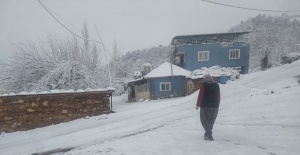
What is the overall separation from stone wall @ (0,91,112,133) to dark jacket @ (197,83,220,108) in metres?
6.78

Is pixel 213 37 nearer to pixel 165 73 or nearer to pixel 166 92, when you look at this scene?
pixel 165 73

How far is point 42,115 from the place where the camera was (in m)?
11.6

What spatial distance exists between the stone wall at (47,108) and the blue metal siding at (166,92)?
23.0 m

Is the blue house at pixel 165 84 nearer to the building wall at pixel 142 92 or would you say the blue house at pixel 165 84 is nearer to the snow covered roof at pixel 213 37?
the building wall at pixel 142 92

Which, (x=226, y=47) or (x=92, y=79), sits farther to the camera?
(x=226, y=47)

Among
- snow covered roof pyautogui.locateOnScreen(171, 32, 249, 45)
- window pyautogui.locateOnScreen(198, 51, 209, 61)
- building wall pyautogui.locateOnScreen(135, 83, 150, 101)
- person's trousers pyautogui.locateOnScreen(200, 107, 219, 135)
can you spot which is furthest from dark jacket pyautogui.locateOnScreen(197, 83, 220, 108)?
snow covered roof pyautogui.locateOnScreen(171, 32, 249, 45)

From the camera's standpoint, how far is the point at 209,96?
22.0ft

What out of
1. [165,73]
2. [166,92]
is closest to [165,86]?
[166,92]

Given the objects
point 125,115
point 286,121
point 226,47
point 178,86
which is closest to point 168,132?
point 286,121

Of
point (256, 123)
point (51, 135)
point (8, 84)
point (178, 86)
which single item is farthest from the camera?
point (178, 86)

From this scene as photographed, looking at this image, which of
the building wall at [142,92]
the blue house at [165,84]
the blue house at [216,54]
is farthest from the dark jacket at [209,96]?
the blue house at [216,54]

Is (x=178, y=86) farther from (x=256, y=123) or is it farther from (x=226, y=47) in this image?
(x=256, y=123)

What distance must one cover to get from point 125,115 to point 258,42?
1427 inches

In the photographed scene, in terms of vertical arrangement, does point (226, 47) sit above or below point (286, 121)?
above
